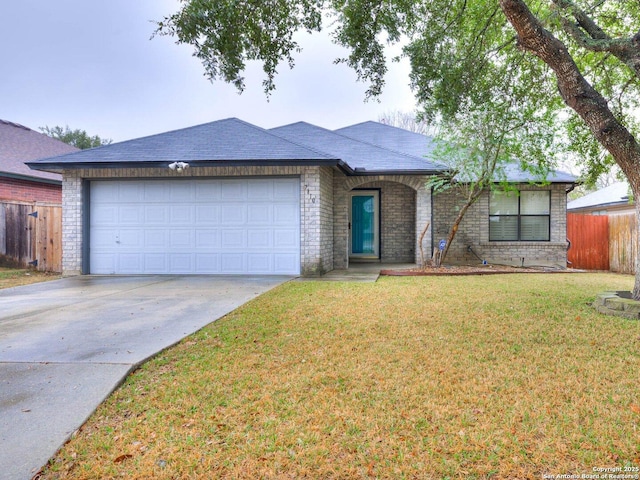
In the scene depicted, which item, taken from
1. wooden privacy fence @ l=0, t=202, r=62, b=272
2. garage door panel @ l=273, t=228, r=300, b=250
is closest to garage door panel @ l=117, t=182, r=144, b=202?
wooden privacy fence @ l=0, t=202, r=62, b=272

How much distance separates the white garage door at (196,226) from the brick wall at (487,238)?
535cm

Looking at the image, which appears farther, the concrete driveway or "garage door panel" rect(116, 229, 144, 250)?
"garage door panel" rect(116, 229, 144, 250)

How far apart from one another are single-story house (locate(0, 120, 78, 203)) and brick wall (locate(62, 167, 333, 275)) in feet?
15.1

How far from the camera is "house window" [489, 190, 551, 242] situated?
44.5 feet

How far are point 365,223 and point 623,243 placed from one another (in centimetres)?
793

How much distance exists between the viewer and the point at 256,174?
35.2 feet

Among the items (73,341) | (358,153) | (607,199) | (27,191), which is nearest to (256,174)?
(358,153)

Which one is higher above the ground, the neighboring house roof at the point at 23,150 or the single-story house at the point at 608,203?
the neighboring house roof at the point at 23,150

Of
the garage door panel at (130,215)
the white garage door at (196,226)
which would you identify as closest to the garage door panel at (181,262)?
the white garage door at (196,226)

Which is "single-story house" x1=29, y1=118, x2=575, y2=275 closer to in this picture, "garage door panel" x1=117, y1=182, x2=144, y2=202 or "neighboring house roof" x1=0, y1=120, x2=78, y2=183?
"garage door panel" x1=117, y1=182, x2=144, y2=202

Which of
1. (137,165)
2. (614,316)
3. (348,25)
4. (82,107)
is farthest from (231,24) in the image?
(82,107)

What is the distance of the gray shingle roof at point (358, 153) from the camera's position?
12.0m

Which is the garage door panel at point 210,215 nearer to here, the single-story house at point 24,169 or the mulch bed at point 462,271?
the mulch bed at point 462,271

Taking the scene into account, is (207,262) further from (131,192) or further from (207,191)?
(131,192)
